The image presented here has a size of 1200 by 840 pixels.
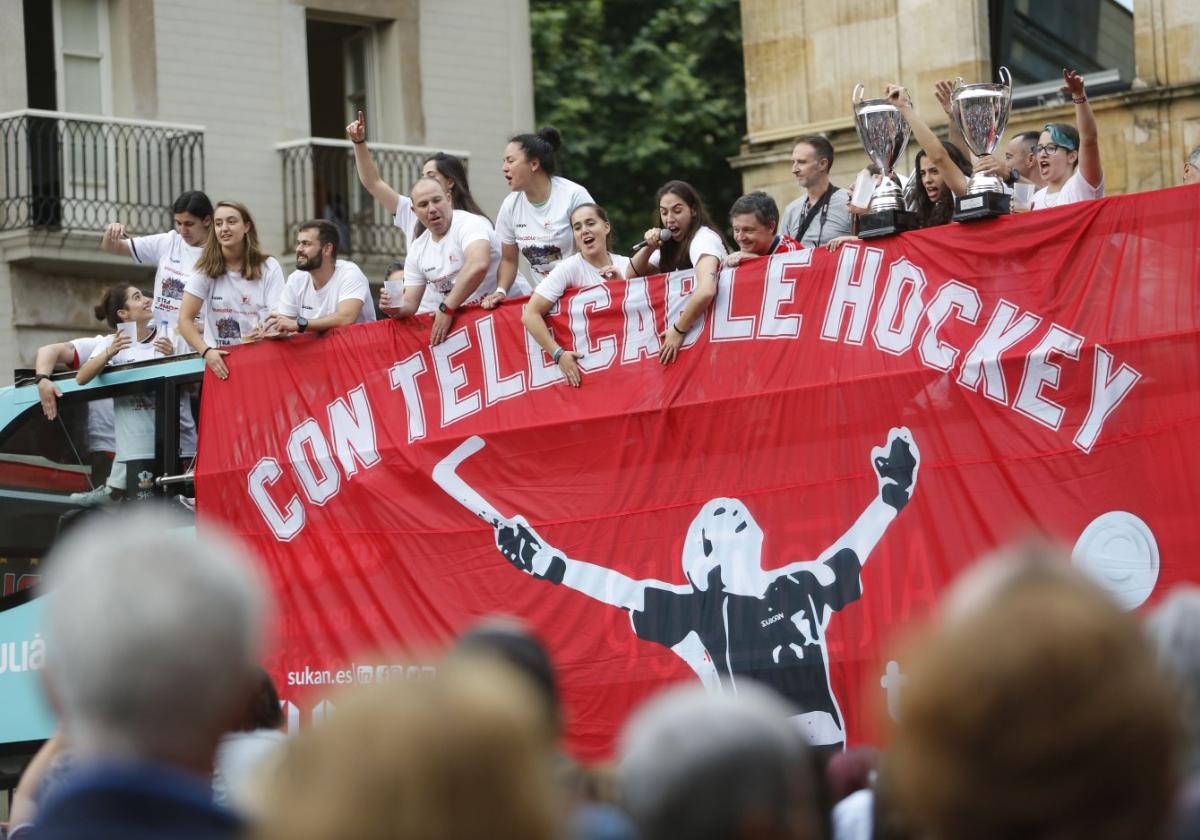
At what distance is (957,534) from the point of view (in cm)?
854

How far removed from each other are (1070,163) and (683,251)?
208cm

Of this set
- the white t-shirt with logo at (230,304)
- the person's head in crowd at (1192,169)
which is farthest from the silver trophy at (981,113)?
the white t-shirt with logo at (230,304)

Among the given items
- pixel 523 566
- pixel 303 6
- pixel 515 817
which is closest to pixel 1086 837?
pixel 515 817

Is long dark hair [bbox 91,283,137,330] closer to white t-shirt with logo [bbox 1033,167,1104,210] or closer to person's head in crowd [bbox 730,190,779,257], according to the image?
person's head in crowd [bbox 730,190,779,257]

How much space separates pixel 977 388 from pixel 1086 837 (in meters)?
6.29

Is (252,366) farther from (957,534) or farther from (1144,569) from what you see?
(1144,569)

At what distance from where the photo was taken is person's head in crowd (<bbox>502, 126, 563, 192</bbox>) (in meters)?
10.9

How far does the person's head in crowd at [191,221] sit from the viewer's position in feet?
40.1

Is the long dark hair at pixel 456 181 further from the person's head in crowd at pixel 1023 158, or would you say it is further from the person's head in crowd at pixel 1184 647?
the person's head in crowd at pixel 1184 647

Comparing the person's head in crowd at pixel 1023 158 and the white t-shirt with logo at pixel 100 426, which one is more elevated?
the person's head in crowd at pixel 1023 158

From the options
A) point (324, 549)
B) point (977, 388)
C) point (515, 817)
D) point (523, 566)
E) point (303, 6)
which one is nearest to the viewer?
point (515, 817)

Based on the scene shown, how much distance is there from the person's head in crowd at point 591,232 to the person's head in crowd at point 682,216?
1.35 ft

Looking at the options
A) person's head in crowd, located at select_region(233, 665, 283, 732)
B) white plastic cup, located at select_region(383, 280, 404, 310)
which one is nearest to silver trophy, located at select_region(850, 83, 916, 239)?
white plastic cup, located at select_region(383, 280, 404, 310)

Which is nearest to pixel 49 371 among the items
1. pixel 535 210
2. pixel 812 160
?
pixel 535 210
